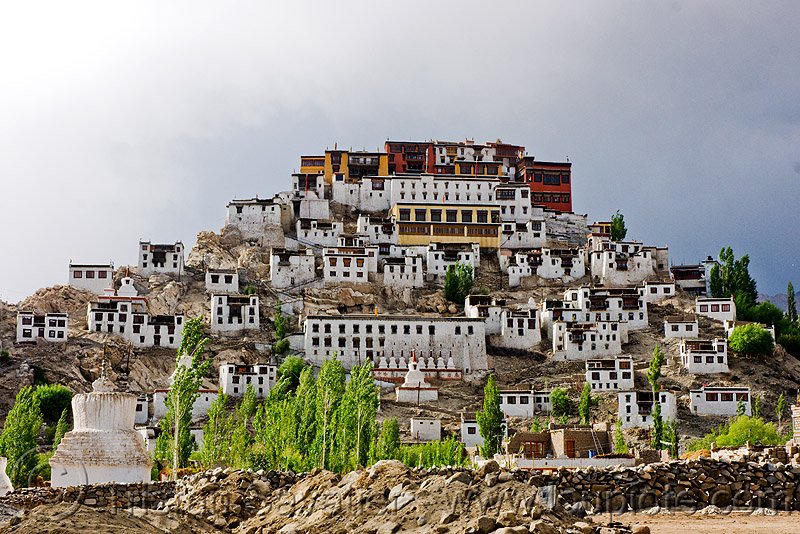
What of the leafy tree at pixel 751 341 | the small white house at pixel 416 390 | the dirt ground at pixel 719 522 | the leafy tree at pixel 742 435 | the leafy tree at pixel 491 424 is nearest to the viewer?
the dirt ground at pixel 719 522

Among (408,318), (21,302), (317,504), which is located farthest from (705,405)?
(317,504)

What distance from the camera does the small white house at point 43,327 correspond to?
7931 centimetres

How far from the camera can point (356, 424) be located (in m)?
39.6

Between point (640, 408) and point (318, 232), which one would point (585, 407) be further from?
point (318, 232)

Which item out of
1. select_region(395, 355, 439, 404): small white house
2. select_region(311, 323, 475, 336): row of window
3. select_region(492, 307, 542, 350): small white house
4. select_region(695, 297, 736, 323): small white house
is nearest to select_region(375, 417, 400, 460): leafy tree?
select_region(395, 355, 439, 404): small white house

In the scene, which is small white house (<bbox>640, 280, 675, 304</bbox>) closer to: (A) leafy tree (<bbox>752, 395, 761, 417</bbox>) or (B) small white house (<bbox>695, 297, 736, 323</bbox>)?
(B) small white house (<bbox>695, 297, 736, 323</bbox>)

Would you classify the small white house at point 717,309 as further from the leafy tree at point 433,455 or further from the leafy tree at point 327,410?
the leafy tree at point 327,410

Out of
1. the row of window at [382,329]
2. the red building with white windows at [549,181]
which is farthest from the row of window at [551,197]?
the row of window at [382,329]

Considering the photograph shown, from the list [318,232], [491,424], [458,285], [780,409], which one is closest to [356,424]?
[491,424]

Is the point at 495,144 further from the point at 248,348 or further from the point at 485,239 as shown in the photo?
the point at 248,348

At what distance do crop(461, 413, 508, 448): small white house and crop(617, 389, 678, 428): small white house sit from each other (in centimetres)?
843

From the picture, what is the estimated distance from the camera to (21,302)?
3452 inches

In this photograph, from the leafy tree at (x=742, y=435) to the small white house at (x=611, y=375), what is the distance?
9465mm

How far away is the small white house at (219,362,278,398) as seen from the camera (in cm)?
7375
